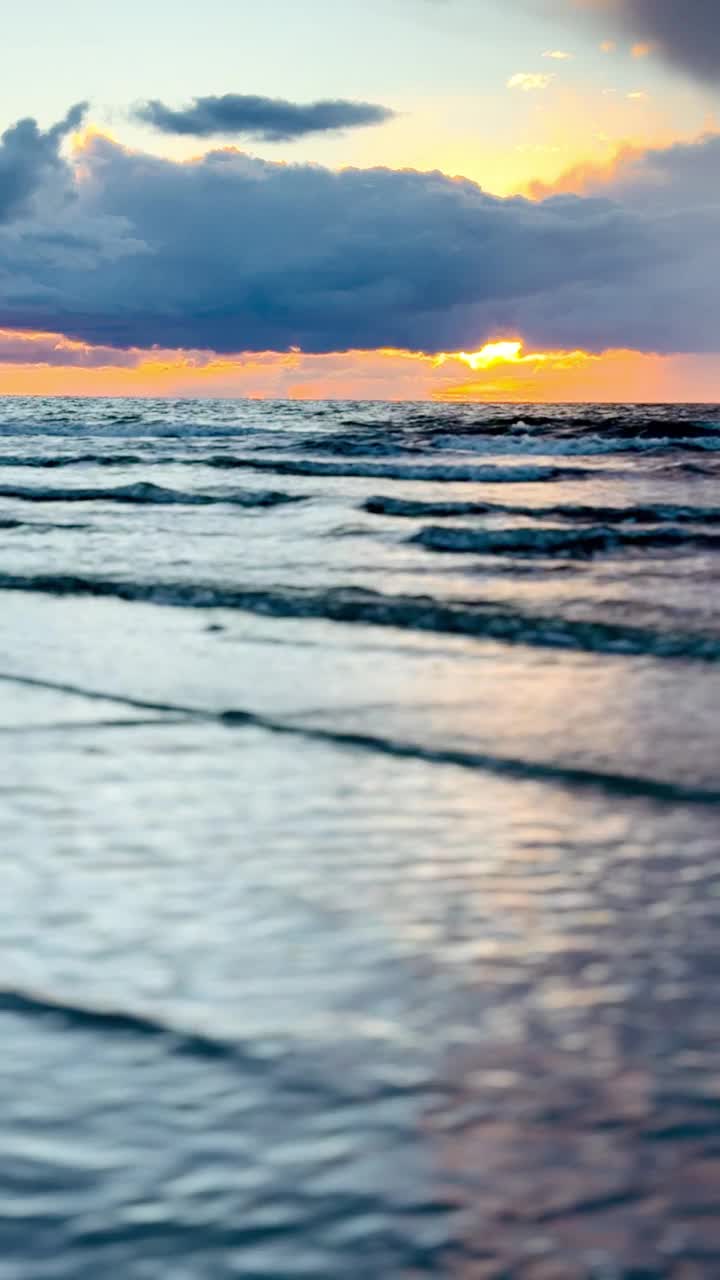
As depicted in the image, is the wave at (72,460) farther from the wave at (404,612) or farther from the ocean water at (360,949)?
the ocean water at (360,949)

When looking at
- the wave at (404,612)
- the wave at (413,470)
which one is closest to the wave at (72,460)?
the wave at (413,470)

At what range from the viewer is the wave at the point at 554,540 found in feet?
34.7

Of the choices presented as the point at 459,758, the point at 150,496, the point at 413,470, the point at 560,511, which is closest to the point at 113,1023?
the point at 459,758

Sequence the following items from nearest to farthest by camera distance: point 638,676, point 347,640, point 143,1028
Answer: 1. point 143,1028
2. point 638,676
3. point 347,640

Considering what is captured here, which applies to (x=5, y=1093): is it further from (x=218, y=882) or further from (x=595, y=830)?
(x=595, y=830)

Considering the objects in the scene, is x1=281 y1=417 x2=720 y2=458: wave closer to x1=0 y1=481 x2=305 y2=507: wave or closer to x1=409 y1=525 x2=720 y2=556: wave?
x1=0 y1=481 x2=305 y2=507: wave

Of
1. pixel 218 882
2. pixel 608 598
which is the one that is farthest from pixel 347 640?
pixel 218 882

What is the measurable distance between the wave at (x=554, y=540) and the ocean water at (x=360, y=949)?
3701 mm

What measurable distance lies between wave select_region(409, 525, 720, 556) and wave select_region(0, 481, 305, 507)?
3473mm

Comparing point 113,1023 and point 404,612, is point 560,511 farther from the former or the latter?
point 113,1023

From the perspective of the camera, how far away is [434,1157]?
169 centimetres

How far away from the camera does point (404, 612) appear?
7074mm

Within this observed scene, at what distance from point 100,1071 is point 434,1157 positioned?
0.50m

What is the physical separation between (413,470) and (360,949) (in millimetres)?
18813
